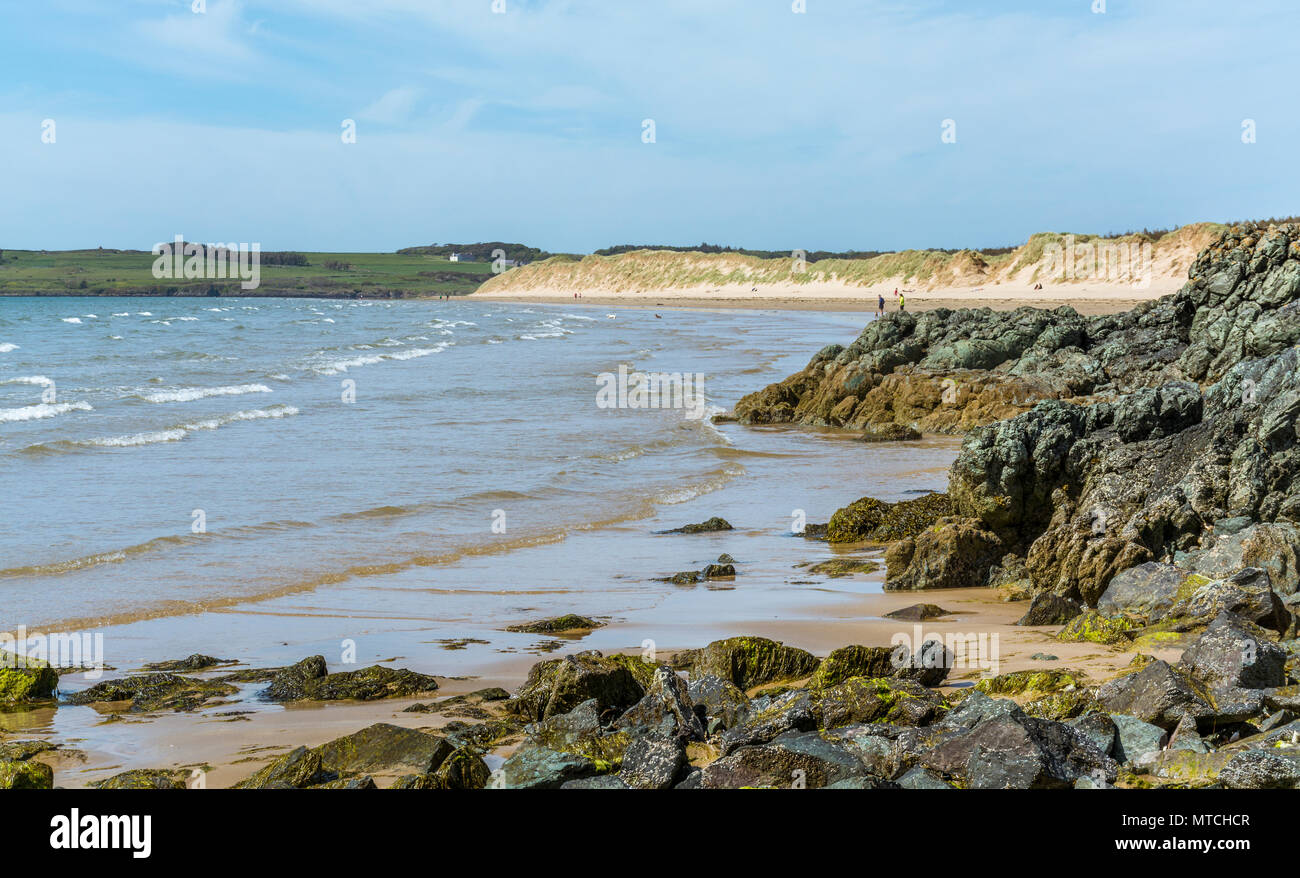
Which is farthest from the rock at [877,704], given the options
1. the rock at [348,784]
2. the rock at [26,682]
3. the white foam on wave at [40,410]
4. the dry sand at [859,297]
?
the dry sand at [859,297]

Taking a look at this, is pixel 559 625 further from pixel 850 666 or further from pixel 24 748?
pixel 24 748

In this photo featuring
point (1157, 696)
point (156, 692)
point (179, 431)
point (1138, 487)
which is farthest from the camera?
point (179, 431)

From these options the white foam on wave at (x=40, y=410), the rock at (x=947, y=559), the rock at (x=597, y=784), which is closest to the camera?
the rock at (x=597, y=784)

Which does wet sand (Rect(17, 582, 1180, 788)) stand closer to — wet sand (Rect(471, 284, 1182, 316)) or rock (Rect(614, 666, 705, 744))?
rock (Rect(614, 666, 705, 744))

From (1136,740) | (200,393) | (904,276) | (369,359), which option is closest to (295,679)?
(1136,740)

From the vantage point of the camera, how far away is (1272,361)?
10.8 metres

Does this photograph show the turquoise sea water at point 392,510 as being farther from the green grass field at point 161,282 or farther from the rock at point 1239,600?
the green grass field at point 161,282

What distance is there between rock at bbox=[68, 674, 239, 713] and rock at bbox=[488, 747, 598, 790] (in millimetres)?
2868

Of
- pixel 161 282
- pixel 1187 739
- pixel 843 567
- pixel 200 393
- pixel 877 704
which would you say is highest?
pixel 161 282

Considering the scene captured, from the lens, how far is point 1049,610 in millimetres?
8234

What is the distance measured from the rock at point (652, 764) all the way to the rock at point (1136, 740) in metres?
1.97

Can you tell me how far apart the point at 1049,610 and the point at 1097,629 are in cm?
75

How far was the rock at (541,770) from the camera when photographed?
512 centimetres
